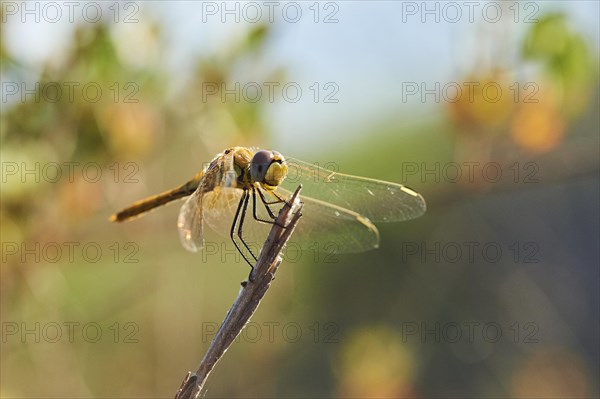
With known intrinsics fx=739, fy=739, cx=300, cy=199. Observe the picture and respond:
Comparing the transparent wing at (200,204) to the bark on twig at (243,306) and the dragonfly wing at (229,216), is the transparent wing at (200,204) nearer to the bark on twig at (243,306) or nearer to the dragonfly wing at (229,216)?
the dragonfly wing at (229,216)

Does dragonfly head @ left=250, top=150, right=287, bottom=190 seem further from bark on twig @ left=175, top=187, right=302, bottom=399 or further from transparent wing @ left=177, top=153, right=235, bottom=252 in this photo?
bark on twig @ left=175, top=187, right=302, bottom=399

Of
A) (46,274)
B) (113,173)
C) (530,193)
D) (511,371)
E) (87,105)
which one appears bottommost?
(511,371)

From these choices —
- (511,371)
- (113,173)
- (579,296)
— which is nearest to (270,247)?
(113,173)

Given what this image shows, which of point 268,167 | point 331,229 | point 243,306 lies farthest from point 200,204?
point 243,306

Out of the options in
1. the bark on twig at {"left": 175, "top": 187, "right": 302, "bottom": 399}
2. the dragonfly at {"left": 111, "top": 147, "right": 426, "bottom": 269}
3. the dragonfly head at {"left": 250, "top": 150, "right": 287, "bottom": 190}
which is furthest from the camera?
the dragonfly at {"left": 111, "top": 147, "right": 426, "bottom": 269}

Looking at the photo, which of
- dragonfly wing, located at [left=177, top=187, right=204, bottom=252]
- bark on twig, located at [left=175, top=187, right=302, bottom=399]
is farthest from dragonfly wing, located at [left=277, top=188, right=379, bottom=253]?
bark on twig, located at [left=175, top=187, right=302, bottom=399]

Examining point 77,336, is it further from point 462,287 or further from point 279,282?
point 462,287

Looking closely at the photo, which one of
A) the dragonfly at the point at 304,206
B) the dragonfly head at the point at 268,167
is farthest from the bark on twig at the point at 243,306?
the dragonfly at the point at 304,206
